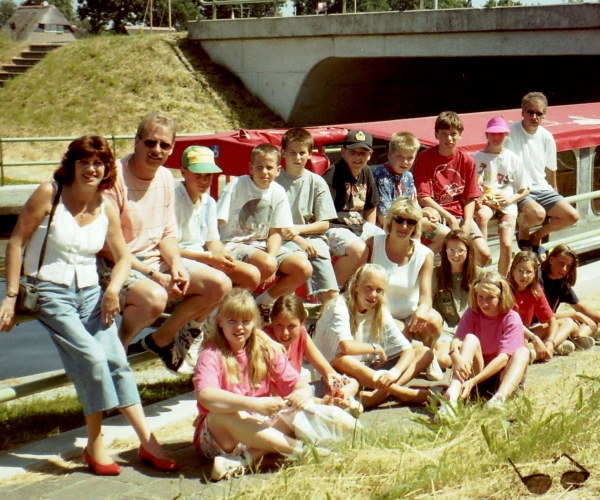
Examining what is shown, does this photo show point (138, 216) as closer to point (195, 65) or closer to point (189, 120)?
point (189, 120)

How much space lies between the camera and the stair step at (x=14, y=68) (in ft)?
113

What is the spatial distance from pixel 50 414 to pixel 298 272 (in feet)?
6.13

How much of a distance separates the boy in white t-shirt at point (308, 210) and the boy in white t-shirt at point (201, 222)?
697mm

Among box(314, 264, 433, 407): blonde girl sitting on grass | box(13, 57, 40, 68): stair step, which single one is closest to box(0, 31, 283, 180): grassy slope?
box(13, 57, 40, 68): stair step

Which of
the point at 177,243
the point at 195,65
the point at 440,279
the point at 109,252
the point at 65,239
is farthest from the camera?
the point at 195,65

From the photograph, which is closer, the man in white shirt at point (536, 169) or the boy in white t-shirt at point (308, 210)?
the boy in white t-shirt at point (308, 210)

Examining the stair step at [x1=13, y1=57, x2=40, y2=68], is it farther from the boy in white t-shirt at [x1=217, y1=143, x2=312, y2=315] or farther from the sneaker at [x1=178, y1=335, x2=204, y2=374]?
the sneaker at [x1=178, y1=335, x2=204, y2=374]

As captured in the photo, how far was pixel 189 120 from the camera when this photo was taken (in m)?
31.0

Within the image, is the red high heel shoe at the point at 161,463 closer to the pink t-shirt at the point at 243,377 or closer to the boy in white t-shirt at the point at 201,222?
the pink t-shirt at the point at 243,377

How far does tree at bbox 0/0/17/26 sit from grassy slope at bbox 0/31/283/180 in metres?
77.7

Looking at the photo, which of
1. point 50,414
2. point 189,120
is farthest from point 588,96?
point 50,414

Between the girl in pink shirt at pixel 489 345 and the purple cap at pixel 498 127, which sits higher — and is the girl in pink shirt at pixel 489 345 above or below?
below

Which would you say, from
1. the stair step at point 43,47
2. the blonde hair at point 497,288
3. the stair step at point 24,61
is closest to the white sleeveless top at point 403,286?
the blonde hair at point 497,288

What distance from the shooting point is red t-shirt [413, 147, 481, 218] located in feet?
26.8
